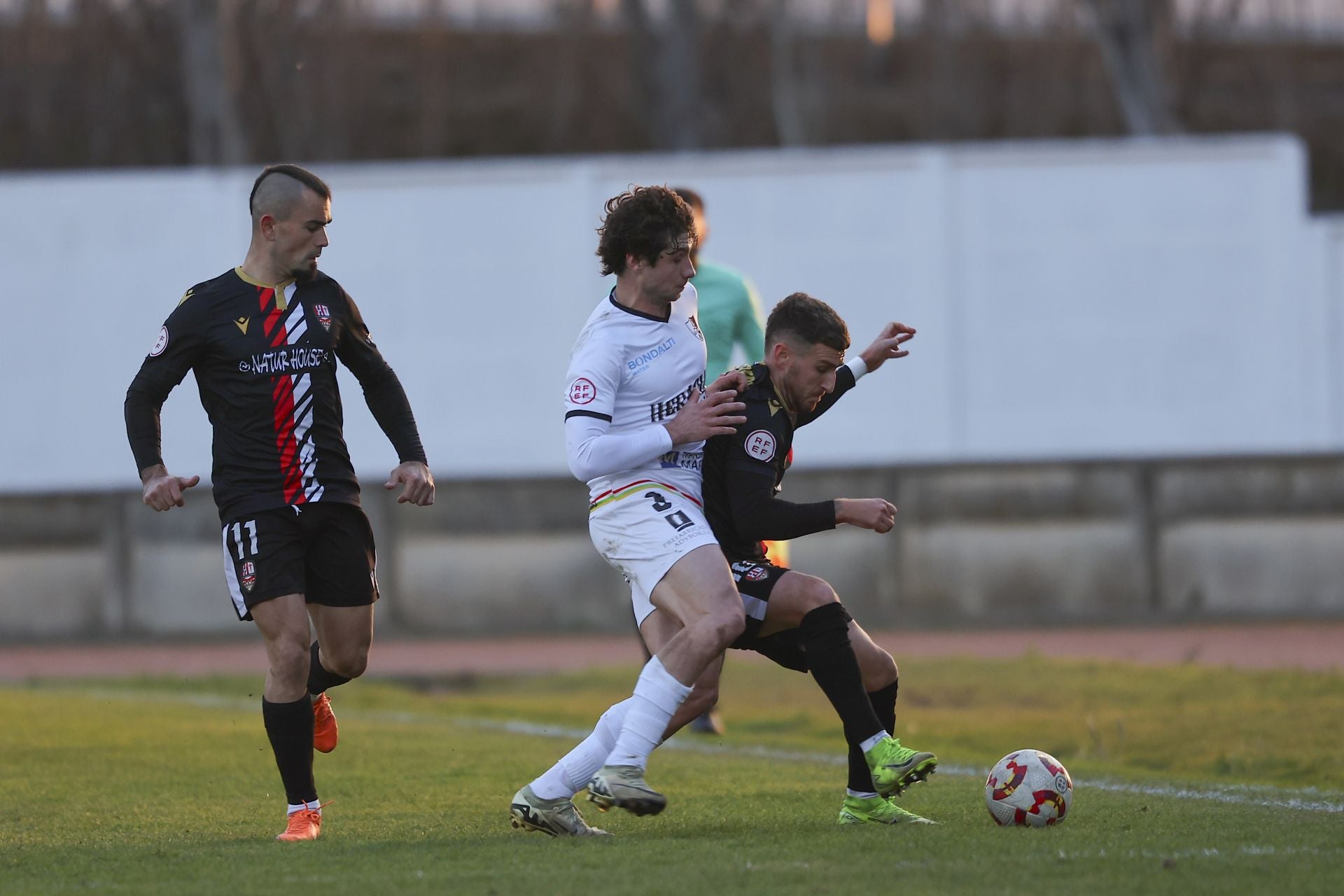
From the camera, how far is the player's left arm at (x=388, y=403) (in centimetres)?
572

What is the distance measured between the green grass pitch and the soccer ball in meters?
0.08

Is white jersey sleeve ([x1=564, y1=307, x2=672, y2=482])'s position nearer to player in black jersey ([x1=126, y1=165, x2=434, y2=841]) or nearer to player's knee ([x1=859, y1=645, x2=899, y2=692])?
player in black jersey ([x1=126, y1=165, x2=434, y2=841])

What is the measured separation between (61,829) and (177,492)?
1.27 m

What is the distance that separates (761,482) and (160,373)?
1905 mm

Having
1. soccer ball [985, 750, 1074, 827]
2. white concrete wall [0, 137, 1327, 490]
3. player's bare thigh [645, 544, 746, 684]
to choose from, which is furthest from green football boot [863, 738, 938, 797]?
white concrete wall [0, 137, 1327, 490]

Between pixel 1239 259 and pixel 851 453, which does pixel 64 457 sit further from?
pixel 1239 259

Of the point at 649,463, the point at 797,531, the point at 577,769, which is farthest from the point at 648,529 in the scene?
the point at 577,769

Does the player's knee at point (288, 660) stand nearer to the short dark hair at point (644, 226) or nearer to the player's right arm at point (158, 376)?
the player's right arm at point (158, 376)

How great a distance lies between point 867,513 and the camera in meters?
5.21

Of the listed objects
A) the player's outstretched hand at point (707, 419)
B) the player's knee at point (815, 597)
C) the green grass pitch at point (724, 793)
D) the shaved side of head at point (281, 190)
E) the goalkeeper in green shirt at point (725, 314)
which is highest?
the shaved side of head at point (281, 190)

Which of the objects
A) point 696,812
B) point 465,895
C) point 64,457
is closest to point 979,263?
point 64,457

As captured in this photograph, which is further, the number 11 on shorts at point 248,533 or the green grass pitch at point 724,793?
the number 11 on shorts at point 248,533

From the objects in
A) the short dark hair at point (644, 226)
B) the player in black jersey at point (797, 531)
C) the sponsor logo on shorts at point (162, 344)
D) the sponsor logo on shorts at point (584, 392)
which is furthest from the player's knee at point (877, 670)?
the sponsor logo on shorts at point (162, 344)

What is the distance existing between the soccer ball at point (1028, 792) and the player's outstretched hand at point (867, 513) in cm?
82
